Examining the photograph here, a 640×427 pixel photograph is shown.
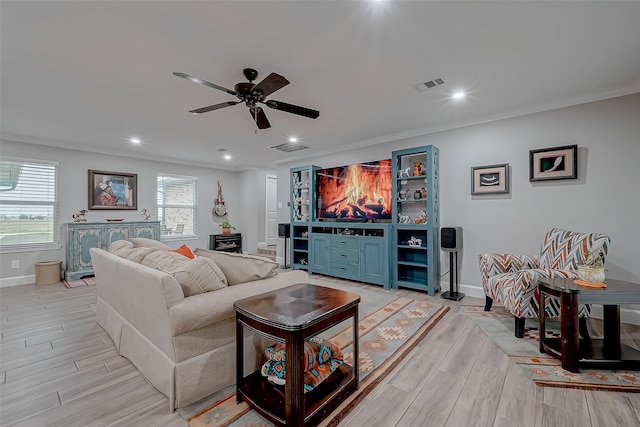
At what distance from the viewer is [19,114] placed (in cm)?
354

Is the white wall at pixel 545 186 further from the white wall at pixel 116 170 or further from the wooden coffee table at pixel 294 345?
the white wall at pixel 116 170

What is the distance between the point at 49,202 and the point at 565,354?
7.25 metres

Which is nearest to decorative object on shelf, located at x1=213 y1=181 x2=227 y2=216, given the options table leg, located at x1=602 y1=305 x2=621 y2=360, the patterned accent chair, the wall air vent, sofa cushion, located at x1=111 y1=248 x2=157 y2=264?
sofa cushion, located at x1=111 y1=248 x2=157 y2=264

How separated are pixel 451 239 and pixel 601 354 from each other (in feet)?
5.77

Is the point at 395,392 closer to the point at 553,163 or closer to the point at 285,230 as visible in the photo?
the point at 553,163

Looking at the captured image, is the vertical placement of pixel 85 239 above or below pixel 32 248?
above

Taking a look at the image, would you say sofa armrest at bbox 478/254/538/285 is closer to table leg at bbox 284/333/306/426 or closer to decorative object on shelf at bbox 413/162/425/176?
decorative object on shelf at bbox 413/162/425/176

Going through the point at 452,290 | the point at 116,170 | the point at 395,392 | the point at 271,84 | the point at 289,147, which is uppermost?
the point at 289,147

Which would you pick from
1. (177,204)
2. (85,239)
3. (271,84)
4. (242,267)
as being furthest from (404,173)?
(85,239)

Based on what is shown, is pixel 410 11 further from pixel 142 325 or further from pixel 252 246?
pixel 252 246

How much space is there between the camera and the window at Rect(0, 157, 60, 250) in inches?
178

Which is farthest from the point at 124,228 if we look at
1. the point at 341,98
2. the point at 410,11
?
the point at 410,11

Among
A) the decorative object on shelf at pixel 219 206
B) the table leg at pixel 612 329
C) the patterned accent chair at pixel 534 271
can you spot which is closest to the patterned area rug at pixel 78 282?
the decorative object on shelf at pixel 219 206

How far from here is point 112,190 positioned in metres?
5.57
